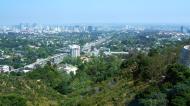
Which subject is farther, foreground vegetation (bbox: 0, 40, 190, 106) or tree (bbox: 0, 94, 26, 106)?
tree (bbox: 0, 94, 26, 106)

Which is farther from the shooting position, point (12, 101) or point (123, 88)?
point (123, 88)

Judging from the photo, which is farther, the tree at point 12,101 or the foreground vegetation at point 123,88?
the tree at point 12,101

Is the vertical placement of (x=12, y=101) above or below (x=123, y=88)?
below

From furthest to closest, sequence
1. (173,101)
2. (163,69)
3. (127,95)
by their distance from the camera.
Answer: (163,69)
(127,95)
(173,101)

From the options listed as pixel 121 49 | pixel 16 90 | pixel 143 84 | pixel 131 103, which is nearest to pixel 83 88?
pixel 16 90

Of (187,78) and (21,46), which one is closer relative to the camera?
(187,78)

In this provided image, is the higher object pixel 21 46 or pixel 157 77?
pixel 157 77

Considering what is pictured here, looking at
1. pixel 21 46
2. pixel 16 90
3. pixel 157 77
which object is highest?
pixel 157 77

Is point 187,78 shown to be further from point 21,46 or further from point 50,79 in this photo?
point 21,46
